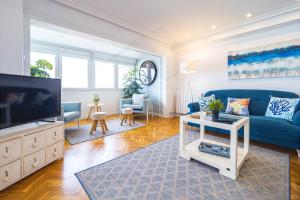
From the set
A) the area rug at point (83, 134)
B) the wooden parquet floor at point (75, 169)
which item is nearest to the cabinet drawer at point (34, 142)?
the wooden parquet floor at point (75, 169)

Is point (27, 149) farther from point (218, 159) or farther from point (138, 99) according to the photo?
point (138, 99)

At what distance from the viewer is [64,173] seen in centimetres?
166

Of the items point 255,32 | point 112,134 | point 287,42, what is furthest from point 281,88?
point 112,134

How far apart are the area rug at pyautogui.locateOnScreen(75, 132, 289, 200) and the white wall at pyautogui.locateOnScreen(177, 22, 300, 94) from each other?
68.7 inches

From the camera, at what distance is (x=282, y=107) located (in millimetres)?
2521

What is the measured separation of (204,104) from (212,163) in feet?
5.88

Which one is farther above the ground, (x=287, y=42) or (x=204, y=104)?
(x=287, y=42)

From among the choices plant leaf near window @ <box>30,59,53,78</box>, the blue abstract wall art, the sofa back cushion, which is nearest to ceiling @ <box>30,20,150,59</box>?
plant leaf near window @ <box>30,59,53,78</box>

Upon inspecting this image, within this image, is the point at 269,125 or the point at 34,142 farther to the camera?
the point at 269,125

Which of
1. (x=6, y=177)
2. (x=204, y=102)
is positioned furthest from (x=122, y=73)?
(x=6, y=177)

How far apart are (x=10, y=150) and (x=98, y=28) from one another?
99.7 inches

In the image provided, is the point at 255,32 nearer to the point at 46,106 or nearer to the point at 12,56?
the point at 46,106

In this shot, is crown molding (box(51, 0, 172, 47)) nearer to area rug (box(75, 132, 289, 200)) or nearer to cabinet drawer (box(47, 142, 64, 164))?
cabinet drawer (box(47, 142, 64, 164))

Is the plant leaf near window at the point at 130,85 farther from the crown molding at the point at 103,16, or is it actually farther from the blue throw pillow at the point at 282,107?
the blue throw pillow at the point at 282,107
